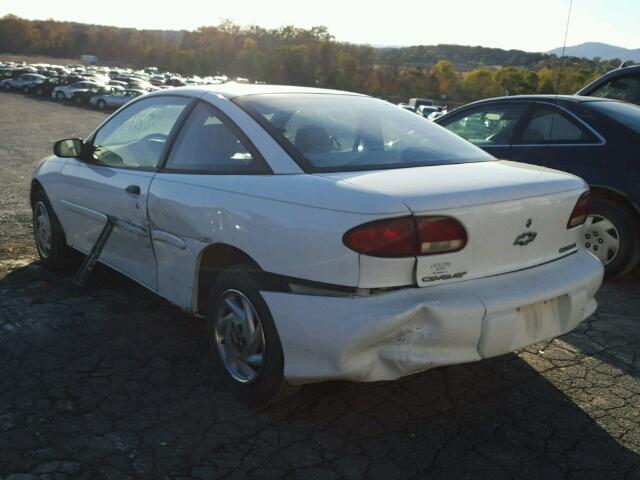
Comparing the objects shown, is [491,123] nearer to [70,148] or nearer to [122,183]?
[122,183]

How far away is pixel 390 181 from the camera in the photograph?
105 inches

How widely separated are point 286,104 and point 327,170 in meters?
0.70

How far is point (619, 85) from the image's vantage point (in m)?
7.13

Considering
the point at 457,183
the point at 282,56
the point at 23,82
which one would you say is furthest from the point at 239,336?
the point at 282,56

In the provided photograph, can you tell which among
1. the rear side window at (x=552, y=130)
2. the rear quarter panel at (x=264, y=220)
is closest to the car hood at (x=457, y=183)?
the rear quarter panel at (x=264, y=220)

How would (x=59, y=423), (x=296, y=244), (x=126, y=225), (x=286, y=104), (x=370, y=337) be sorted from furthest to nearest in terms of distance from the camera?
(x=126, y=225)
(x=286, y=104)
(x=59, y=423)
(x=296, y=244)
(x=370, y=337)

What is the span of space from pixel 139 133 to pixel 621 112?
3.89 meters

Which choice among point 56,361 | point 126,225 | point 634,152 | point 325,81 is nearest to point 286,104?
point 126,225

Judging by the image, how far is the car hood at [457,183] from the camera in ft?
8.25

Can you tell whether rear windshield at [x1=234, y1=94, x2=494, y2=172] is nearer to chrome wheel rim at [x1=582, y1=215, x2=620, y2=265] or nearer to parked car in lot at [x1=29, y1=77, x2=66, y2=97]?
chrome wheel rim at [x1=582, y1=215, x2=620, y2=265]

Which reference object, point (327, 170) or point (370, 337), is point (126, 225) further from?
point (370, 337)

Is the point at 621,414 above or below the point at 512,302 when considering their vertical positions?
below

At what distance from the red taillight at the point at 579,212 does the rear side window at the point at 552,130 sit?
2.28 metres

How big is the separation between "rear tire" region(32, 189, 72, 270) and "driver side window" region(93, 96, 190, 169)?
80 cm
